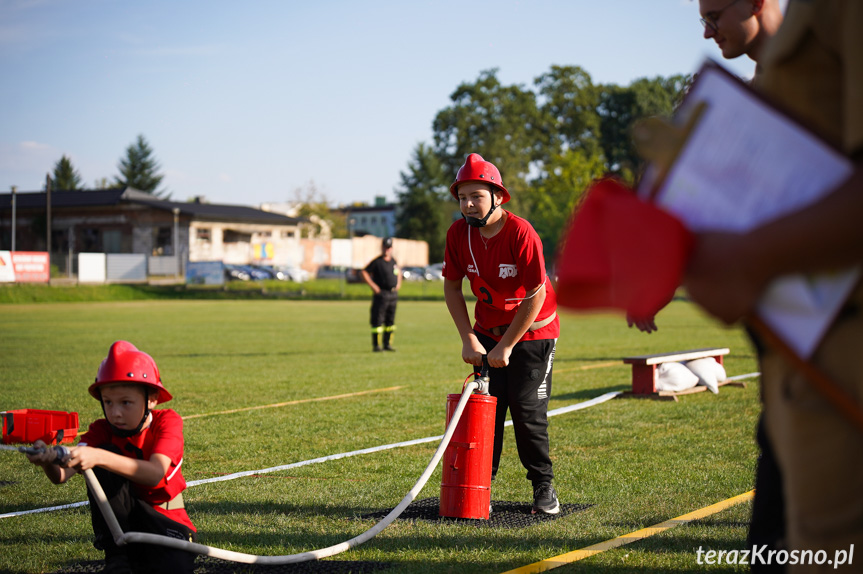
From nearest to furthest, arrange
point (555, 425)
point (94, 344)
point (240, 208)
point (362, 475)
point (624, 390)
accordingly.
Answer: point (362, 475) < point (555, 425) < point (624, 390) < point (94, 344) < point (240, 208)

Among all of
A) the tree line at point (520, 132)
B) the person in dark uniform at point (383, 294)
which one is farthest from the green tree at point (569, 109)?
the person in dark uniform at point (383, 294)

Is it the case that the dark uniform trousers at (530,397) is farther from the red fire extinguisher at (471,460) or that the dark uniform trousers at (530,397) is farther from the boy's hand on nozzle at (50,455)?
the boy's hand on nozzle at (50,455)

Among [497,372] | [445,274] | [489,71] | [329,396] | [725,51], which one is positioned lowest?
[329,396]

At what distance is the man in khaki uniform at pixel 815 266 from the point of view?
4.16ft

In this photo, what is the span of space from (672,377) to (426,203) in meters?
77.5

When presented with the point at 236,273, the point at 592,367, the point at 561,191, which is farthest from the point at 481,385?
the point at 561,191

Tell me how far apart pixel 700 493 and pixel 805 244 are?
4928 mm

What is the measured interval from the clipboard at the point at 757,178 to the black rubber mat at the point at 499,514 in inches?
157

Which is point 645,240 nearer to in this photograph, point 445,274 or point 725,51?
point 725,51

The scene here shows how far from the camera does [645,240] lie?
1323 mm

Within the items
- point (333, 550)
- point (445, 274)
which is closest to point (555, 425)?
point (445, 274)

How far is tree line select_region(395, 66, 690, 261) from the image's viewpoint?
83312mm

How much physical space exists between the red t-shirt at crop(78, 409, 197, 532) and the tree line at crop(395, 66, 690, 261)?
74965 mm

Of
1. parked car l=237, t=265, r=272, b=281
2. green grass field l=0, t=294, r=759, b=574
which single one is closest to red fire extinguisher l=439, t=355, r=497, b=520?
green grass field l=0, t=294, r=759, b=574
